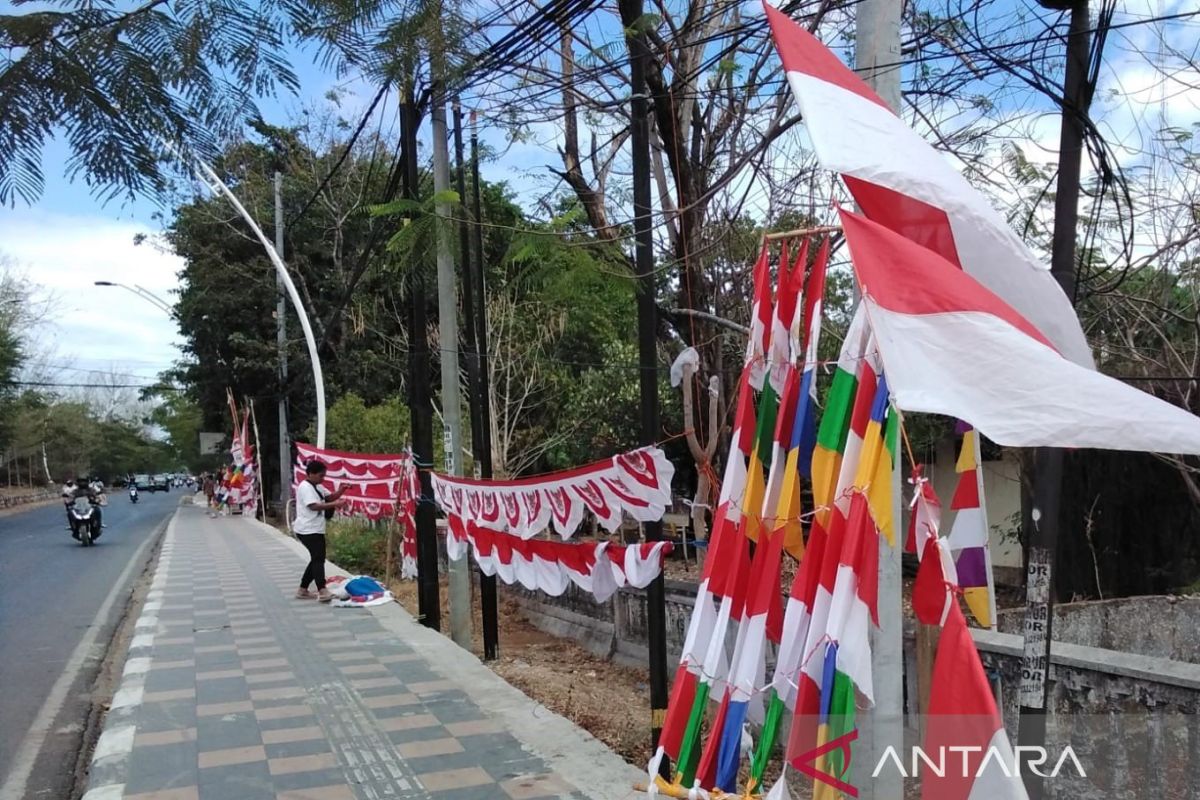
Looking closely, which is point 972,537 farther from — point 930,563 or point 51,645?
point 51,645

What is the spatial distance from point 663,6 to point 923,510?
5677mm

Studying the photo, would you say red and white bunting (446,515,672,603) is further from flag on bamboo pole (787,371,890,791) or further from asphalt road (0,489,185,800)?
asphalt road (0,489,185,800)

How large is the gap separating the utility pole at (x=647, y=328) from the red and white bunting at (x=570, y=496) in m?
0.15

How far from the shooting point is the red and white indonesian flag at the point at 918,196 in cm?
304

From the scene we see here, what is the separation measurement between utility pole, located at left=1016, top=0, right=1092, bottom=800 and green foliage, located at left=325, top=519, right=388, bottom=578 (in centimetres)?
1284

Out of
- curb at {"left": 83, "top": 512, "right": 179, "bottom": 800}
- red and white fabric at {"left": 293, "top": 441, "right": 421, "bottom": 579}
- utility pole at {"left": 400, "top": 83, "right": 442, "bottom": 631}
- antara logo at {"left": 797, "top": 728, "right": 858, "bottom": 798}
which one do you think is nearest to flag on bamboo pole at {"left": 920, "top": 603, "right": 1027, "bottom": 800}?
antara logo at {"left": 797, "top": 728, "right": 858, "bottom": 798}

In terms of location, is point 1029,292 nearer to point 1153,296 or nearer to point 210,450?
point 1153,296

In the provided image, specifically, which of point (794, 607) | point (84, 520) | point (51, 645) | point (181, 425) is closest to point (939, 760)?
point (794, 607)

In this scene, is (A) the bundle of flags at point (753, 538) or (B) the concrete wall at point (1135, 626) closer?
(A) the bundle of flags at point (753, 538)

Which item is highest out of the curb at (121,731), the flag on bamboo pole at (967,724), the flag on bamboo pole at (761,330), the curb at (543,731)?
the flag on bamboo pole at (761,330)

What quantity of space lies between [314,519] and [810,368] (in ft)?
25.2

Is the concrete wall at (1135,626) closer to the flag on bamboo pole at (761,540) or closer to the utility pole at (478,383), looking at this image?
the flag on bamboo pole at (761,540)

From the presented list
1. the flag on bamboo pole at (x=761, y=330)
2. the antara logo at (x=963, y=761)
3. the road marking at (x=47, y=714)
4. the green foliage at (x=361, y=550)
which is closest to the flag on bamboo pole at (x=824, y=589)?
the antara logo at (x=963, y=761)

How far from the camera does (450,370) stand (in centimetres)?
932
